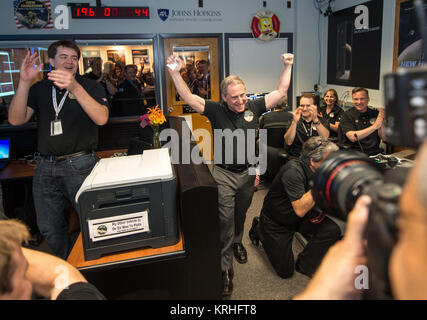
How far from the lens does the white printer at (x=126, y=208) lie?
1.35 meters

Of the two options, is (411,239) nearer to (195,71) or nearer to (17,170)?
(17,170)

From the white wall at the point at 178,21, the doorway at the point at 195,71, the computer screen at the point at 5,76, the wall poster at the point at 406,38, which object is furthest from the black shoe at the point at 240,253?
the computer screen at the point at 5,76

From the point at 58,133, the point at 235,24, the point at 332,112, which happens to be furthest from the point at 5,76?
the point at 332,112

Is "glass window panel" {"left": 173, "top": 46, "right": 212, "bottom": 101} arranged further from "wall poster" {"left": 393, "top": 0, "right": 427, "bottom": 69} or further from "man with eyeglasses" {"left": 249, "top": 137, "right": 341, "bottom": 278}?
"man with eyeglasses" {"left": 249, "top": 137, "right": 341, "bottom": 278}

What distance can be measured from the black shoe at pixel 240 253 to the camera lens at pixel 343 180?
1.88m

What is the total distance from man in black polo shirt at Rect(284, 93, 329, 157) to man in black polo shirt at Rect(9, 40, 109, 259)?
1843mm

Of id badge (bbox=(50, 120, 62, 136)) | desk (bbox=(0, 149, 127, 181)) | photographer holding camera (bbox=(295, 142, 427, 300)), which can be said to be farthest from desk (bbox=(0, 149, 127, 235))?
photographer holding camera (bbox=(295, 142, 427, 300))

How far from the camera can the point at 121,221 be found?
138 cm

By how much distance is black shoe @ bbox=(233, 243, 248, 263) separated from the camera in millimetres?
2568

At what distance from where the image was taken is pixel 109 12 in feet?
14.7

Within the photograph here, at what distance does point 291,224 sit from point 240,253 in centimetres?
52

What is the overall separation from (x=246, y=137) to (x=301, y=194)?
573 millimetres
